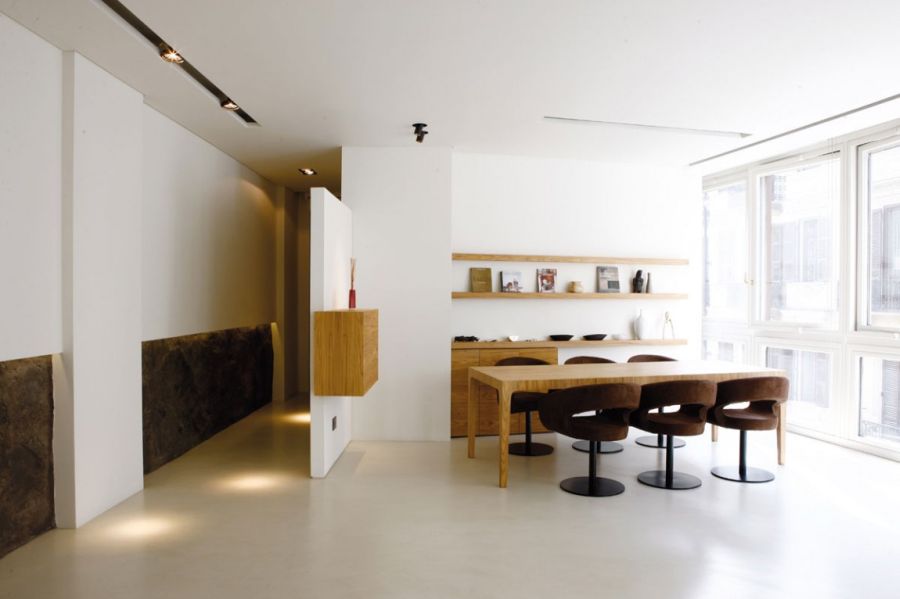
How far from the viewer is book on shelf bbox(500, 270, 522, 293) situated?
6824 mm

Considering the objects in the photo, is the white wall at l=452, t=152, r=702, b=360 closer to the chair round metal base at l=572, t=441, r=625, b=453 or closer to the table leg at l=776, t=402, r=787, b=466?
the chair round metal base at l=572, t=441, r=625, b=453

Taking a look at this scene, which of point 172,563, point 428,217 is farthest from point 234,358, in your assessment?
point 172,563

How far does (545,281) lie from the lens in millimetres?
6941

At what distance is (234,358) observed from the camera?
278 inches

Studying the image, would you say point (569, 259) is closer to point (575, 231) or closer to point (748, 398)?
point (575, 231)

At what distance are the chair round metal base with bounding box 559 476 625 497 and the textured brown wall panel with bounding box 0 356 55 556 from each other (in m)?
3.59

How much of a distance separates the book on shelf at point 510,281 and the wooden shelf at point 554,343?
2.14 feet

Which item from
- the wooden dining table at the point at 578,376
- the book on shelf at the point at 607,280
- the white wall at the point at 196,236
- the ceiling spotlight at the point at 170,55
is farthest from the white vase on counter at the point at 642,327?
the ceiling spotlight at the point at 170,55

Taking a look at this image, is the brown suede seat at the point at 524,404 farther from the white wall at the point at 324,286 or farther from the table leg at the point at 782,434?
the table leg at the point at 782,434

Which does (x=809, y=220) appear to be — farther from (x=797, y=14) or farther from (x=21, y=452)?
(x=21, y=452)

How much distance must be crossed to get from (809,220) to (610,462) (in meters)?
3.55

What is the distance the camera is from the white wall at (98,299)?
12.5 feet

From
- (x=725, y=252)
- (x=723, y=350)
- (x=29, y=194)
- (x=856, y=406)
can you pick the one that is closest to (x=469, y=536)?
(x=29, y=194)

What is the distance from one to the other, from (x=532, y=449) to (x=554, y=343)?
1.34 m
